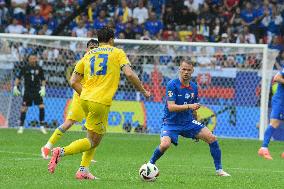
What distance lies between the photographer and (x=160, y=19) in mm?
32125

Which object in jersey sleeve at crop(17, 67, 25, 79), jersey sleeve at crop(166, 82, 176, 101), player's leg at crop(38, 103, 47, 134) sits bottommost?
player's leg at crop(38, 103, 47, 134)

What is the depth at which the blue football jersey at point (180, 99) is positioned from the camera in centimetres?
1333

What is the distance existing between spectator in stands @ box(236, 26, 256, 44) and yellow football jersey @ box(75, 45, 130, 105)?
688 inches

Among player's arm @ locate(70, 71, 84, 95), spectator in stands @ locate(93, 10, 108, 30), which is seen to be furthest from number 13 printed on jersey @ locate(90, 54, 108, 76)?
spectator in stands @ locate(93, 10, 108, 30)

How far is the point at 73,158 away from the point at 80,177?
4531mm

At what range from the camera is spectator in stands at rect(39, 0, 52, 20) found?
3267cm

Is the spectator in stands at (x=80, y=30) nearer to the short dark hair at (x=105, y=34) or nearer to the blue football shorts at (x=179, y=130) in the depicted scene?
the blue football shorts at (x=179, y=130)

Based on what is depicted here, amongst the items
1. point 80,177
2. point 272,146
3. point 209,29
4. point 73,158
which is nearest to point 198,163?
Answer: point 73,158

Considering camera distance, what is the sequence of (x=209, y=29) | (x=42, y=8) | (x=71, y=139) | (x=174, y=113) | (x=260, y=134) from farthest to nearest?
(x=42, y=8) < (x=209, y=29) < (x=260, y=134) < (x=71, y=139) < (x=174, y=113)

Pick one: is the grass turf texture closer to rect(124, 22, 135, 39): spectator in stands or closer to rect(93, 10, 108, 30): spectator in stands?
rect(124, 22, 135, 39): spectator in stands

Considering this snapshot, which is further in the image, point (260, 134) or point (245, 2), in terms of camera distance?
point (245, 2)

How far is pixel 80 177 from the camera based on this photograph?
1227cm

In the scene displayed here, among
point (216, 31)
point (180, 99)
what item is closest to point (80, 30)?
point (216, 31)

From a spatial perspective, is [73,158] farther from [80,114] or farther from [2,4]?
[2,4]
